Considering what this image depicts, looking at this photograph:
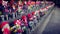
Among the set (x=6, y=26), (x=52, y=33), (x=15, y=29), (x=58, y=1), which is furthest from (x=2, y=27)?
(x=58, y=1)

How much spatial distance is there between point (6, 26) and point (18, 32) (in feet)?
1.26

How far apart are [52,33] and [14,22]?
2.13 metres

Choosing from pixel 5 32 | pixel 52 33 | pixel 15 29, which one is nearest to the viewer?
pixel 5 32

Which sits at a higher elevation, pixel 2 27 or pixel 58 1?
pixel 2 27

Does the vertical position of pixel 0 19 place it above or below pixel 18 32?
above

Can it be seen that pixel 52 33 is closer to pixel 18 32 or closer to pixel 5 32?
pixel 18 32

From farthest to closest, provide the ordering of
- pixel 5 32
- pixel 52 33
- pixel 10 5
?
pixel 52 33
pixel 10 5
pixel 5 32

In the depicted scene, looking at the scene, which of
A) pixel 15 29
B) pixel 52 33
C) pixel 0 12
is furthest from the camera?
pixel 52 33

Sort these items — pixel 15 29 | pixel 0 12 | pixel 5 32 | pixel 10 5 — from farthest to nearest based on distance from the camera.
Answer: pixel 10 5, pixel 0 12, pixel 15 29, pixel 5 32

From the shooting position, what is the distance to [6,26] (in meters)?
2.24

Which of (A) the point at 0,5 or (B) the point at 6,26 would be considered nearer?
(B) the point at 6,26

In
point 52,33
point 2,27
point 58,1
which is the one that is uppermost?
point 2,27

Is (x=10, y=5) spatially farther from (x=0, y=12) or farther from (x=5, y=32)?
(x=5, y=32)

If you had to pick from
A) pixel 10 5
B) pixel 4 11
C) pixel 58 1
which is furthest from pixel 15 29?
pixel 58 1
